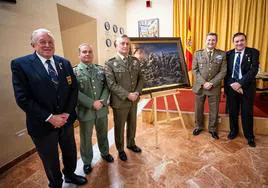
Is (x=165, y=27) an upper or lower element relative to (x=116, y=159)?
upper

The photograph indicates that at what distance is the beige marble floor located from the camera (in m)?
1.97

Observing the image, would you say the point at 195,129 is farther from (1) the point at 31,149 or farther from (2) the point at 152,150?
(1) the point at 31,149

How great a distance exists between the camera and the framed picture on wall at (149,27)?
555cm

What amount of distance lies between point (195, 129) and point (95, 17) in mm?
3185

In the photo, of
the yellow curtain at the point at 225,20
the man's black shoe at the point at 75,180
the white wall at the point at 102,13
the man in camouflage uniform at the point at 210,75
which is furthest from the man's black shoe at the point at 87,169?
the yellow curtain at the point at 225,20

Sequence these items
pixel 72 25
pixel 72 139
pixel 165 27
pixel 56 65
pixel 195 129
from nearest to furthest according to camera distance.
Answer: pixel 56 65 → pixel 72 139 → pixel 195 129 → pixel 72 25 → pixel 165 27

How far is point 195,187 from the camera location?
188 centimetres

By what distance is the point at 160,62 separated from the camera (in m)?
2.61

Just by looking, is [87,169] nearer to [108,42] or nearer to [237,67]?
[237,67]

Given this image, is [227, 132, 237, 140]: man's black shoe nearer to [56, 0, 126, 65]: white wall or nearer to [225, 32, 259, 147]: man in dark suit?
[225, 32, 259, 147]: man in dark suit

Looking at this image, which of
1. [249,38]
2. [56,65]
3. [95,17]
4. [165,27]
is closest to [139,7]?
[165,27]

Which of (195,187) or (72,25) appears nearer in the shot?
(195,187)

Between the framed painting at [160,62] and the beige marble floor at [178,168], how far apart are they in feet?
2.93

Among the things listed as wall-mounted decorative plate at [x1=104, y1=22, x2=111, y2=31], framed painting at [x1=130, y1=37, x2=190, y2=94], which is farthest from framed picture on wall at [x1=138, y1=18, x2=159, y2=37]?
framed painting at [x1=130, y1=37, x2=190, y2=94]
